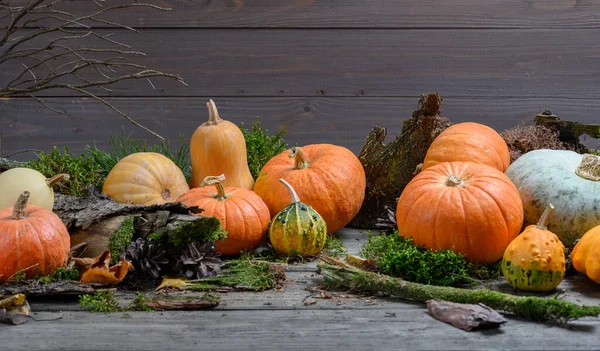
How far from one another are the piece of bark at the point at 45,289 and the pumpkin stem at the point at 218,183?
0.72 meters

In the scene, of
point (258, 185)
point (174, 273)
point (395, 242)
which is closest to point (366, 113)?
point (258, 185)

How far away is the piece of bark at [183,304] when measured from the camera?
6.67 ft

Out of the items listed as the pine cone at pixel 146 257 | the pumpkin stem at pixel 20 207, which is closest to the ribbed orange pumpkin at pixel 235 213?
the pine cone at pixel 146 257

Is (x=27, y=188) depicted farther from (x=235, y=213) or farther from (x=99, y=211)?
(x=235, y=213)

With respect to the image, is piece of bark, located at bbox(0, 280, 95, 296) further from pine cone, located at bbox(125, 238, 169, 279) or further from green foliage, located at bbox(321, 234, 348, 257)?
green foliage, located at bbox(321, 234, 348, 257)

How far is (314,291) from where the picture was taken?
87.3 inches

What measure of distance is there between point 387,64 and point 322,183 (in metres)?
1.39

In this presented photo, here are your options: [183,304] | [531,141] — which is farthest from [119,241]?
[531,141]

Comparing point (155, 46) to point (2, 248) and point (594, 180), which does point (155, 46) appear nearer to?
point (2, 248)

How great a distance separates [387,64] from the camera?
4098 millimetres

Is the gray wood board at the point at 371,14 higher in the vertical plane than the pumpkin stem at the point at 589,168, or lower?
higher

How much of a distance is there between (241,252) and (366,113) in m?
1.70

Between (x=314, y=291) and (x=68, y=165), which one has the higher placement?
(x=68, y=165)

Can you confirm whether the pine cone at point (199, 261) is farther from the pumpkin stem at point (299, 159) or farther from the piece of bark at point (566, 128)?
the piece of bark at point (566, 128)
